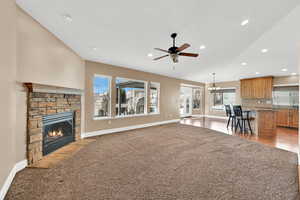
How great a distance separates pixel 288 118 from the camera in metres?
6.71

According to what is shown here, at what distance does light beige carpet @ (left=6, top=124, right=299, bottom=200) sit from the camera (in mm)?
1803

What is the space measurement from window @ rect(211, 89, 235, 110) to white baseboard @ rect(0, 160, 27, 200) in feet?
33.4

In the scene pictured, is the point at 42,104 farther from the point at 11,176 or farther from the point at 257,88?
the point at 257,88

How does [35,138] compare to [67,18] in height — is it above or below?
below

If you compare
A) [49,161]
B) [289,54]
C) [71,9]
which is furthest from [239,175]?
[289,54]

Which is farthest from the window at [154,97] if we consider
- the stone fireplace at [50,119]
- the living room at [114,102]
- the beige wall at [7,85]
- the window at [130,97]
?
the beige wall at [7,85]

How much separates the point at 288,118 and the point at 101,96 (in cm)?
912

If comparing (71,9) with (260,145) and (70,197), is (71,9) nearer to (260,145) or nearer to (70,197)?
(70,197)

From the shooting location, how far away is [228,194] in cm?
181

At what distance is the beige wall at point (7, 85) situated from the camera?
1769 mm

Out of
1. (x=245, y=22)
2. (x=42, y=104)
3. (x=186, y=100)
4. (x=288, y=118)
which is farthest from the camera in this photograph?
(x=186, y=100)

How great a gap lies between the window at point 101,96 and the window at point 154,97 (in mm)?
2329

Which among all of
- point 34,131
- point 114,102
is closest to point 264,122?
point 114,102

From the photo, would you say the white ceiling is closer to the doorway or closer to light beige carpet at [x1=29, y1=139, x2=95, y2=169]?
light beige carpet at [x1=29, y1=139, x2=95, y2=169]
